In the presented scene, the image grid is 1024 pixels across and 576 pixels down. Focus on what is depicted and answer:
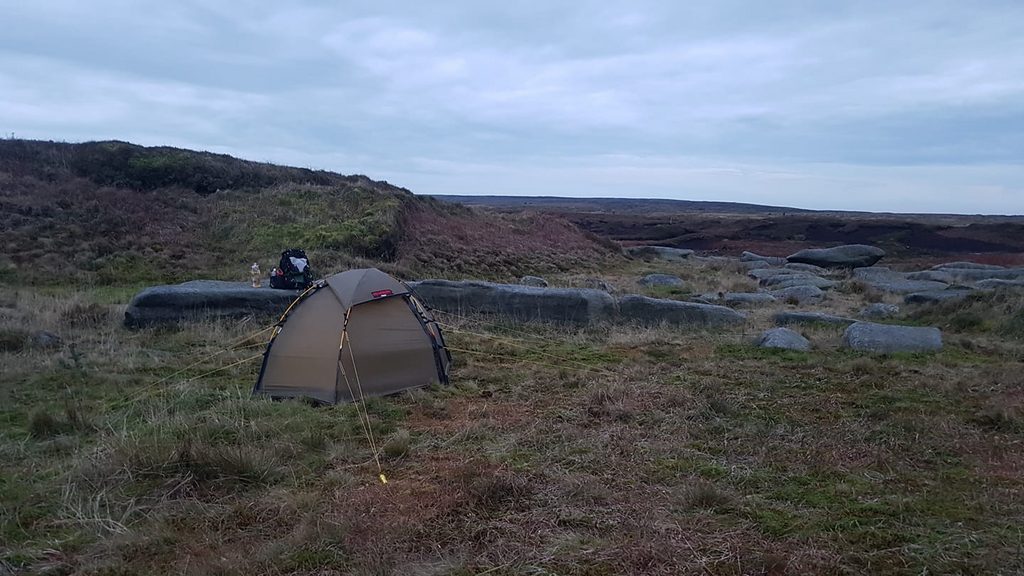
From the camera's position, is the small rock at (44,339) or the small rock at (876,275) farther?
the small rock at (876,275)

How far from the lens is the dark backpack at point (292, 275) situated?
1503cm

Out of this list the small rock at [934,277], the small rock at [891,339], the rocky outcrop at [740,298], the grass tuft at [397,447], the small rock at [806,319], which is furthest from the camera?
the small rock at [934,277]

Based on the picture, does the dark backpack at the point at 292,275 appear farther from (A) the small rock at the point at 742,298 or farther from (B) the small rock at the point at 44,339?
(A) the small rock at the point at 742,298

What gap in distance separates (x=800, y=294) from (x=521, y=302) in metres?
9.28

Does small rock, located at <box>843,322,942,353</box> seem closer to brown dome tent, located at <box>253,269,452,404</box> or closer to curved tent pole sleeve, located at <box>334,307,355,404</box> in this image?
brown dome tent, located at <box>253,269,452,404</box>

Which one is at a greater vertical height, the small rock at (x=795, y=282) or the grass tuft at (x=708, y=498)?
the small rock at (x=795, y=282)

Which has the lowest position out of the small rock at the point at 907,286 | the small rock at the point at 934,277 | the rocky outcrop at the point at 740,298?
the rocky outcrop at the point at 740,298

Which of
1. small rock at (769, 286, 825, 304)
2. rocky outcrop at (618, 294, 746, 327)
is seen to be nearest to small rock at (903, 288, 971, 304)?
small rock at (769, 286, 825, 304)

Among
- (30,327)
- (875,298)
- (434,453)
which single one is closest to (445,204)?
(875,298)

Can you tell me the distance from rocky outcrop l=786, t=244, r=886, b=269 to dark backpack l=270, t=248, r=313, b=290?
2459cm

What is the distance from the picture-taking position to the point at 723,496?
5215mm

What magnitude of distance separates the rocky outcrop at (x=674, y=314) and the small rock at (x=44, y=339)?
1004 cm

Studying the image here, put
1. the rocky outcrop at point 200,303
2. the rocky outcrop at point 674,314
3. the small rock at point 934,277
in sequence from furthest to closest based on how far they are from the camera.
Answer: the small rock at point 934,277, the rocky outcrop at point 674,314, the rocky outcrop at point 200,303

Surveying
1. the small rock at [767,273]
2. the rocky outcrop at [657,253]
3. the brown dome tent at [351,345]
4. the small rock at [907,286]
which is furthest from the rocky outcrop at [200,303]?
the rocky outcrop at [657,253]
